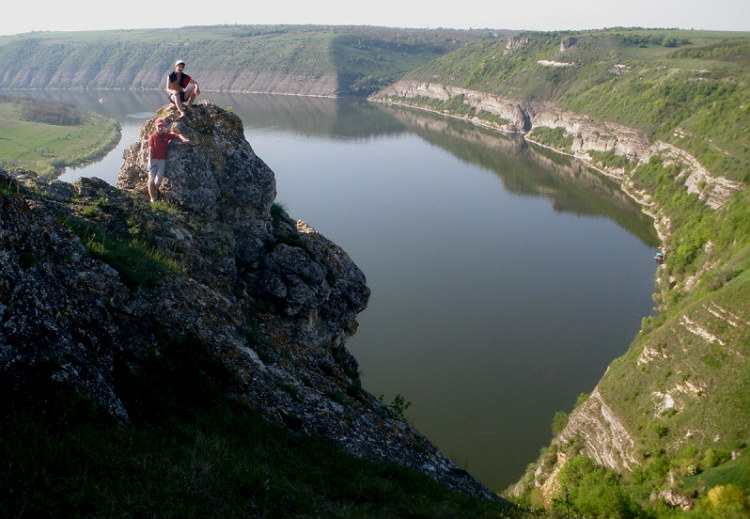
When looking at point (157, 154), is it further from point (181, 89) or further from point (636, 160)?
point (636, 160)

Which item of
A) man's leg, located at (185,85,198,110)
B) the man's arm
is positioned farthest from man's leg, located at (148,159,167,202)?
the man's arm

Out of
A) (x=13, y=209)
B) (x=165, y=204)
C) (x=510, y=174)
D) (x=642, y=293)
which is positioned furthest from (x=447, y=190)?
(x=13, y=209)

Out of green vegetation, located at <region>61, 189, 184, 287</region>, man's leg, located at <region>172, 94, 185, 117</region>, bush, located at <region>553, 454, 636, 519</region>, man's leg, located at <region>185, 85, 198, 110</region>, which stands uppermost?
man's leg, located at <region>185, 85, 198, 110</region>

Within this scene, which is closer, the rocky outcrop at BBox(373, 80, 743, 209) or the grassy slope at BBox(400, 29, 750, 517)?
the grassy slope at BBox(400, 29, 750, 517)

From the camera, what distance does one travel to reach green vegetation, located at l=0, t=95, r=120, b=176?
2662 inches

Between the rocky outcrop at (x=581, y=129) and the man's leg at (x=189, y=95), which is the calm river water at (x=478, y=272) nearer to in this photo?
the rocky outcrop at (x=581, y=129)

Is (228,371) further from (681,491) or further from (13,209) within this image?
(681,491)

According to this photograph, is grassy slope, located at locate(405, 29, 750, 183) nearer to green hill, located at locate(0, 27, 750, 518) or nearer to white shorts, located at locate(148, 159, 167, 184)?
green hill, located at locate(0, 27, 750, 518)

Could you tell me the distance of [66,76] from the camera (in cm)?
17875

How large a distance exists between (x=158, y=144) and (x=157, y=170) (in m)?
0.60

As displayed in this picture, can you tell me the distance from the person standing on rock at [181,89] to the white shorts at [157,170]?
1345mm

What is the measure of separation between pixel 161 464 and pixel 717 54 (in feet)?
372

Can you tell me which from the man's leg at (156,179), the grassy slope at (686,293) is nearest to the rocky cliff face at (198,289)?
the man's leg at (156,179)

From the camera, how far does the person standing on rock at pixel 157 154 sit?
12.5 metres
